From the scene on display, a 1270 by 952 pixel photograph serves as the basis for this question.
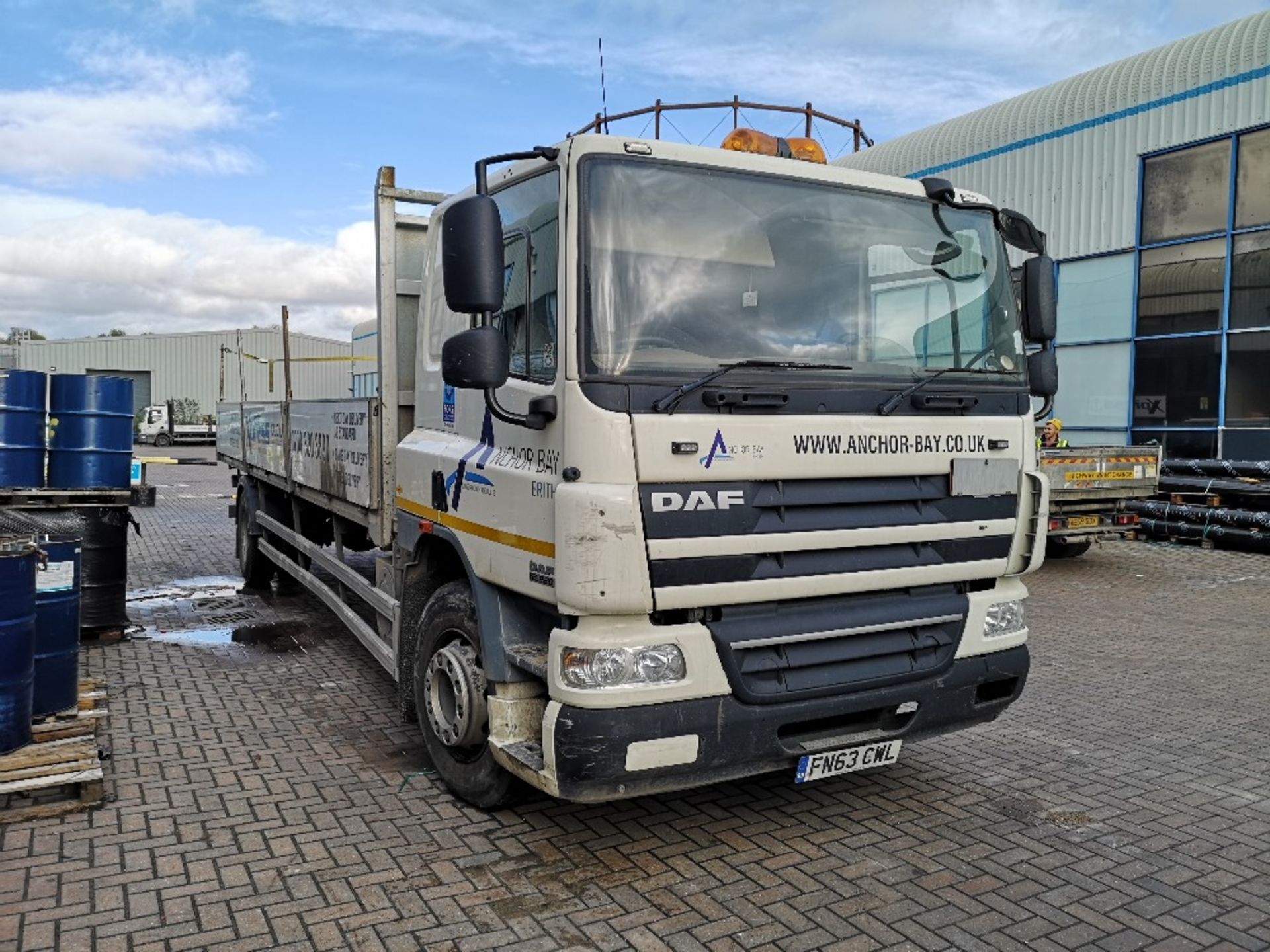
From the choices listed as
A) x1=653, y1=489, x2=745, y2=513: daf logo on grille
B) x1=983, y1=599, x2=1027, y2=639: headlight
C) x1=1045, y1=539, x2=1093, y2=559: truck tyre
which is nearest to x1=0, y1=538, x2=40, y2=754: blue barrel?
x1=653, y1=489, x2=745, y2=513: daf logo on grille

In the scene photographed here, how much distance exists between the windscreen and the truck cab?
1 cm

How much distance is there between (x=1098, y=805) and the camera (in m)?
4.51

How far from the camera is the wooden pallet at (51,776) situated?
4.25 metres

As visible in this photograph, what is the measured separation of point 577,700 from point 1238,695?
16.4ft

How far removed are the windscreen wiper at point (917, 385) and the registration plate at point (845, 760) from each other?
4.27 ft

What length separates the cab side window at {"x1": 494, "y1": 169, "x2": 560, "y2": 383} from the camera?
364 cm

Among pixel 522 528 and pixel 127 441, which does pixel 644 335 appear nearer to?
pixel 522 528

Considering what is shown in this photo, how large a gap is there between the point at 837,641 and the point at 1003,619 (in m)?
0.95

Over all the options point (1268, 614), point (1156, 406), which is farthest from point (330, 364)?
point (1268, 614)

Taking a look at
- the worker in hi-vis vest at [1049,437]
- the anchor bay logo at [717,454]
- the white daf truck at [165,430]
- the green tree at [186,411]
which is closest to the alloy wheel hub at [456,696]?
the anchor bay logo at [717,454]

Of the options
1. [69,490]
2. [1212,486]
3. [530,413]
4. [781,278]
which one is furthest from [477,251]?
[1212,486]

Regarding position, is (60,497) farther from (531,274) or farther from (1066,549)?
(1066,549)

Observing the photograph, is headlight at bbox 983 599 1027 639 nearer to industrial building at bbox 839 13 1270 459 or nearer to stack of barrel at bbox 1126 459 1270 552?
stack of barrel at bbox 1126 459 1270 552

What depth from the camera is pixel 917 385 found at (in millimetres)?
4023
